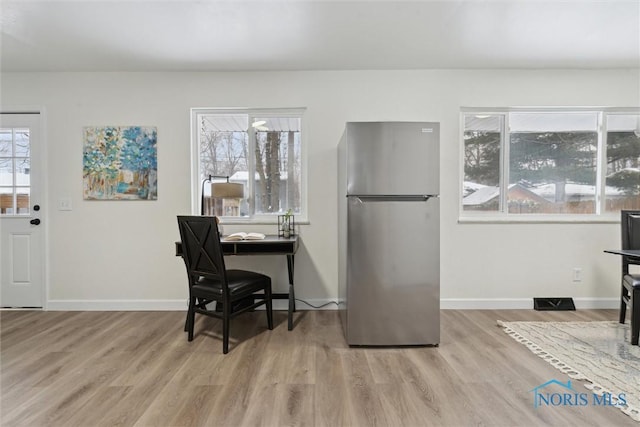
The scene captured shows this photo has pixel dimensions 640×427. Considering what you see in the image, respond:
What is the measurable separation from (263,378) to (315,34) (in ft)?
8.60

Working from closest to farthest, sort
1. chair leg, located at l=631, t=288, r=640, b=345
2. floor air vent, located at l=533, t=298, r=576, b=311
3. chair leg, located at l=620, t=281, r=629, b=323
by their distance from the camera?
chair leg, located at l=631, t=288, r=640, b=345, chair leg, located at l=620, t=281, r=629, b=323, floor air vent, located at l=533, t=298, r=576, b=311

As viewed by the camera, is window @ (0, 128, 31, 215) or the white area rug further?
window @ (0, 128, 31, 215)

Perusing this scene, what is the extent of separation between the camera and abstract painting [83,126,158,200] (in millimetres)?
3145

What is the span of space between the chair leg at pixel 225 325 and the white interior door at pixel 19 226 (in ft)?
7.94

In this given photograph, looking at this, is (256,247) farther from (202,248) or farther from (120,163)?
(120,163)

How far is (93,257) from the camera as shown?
3180 mm

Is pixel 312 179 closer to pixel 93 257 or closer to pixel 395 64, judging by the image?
pixel 395 64

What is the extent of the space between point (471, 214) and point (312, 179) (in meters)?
1.79

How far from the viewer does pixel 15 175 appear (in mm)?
3176

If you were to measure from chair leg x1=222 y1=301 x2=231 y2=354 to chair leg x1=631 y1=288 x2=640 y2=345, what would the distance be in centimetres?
308

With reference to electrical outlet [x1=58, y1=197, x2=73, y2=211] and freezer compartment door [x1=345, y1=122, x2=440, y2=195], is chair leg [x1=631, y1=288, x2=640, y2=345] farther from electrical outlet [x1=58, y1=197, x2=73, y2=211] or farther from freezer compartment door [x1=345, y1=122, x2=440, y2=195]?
electrical outlet [x1=58, y1=197, x2=73, y2=211]

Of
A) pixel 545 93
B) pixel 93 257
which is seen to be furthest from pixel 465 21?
pixel 93 257

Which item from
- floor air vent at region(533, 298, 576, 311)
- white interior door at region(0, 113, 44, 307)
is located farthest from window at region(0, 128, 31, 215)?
floor air vent at region(533, 298, 576, 311)

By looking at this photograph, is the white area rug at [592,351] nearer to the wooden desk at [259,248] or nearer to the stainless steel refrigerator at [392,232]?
the stainless steel refrigerator at [392,232]
